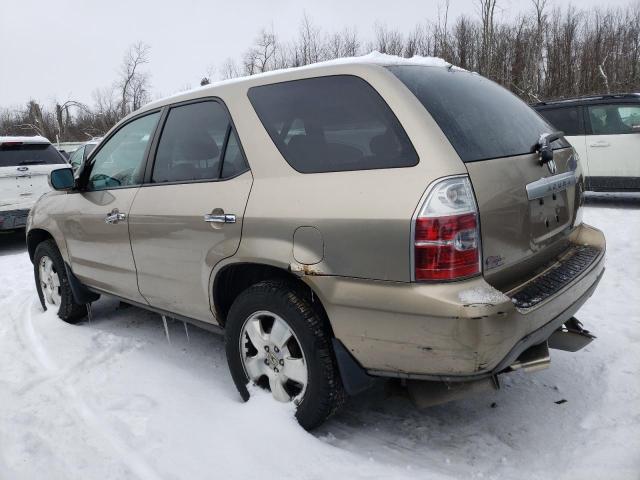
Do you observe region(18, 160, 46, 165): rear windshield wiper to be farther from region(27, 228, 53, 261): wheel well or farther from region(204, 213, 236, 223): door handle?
region(204, 213, 236, 223): door handle

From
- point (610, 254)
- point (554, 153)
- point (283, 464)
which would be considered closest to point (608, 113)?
point (610, 254)

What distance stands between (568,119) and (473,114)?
275 inches

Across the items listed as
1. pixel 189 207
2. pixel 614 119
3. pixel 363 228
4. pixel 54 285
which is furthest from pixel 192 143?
pixel 614 119

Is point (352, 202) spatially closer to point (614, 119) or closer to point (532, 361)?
point (532, 361)

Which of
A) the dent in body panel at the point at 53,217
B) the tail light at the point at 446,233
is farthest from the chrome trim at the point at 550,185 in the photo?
the dent in body panel at the point at 53,217

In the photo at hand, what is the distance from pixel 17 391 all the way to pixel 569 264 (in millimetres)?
3381

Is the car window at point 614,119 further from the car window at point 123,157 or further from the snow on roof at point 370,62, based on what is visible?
the car window at point 123,157

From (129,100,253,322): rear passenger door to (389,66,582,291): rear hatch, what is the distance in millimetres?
1061

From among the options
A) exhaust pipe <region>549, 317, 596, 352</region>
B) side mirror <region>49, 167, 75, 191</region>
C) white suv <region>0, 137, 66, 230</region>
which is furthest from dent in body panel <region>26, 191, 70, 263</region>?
exhaust pipe <region>549, 317, 596, 352</region>

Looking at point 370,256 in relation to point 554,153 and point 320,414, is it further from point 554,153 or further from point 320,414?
point 554,153

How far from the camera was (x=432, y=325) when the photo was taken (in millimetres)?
1963

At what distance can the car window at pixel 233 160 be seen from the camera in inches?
105

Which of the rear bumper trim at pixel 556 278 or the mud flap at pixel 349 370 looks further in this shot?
the mud flap at pixel 349 370

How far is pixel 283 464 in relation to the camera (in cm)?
229
